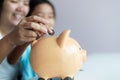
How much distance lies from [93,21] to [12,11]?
51 centimetres

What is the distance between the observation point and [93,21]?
127cm

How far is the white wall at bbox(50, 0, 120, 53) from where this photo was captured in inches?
49.8

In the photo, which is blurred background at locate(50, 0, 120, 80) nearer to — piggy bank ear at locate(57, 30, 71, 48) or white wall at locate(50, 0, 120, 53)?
white wall at locate(50, 0, 120, 53)

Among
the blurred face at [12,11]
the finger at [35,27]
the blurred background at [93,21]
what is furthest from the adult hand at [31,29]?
the blurred background at [93,21]

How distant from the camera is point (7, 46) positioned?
53 centimetres

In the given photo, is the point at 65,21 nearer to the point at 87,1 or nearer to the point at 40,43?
the point at 87,1

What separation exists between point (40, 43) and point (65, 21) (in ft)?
2.58

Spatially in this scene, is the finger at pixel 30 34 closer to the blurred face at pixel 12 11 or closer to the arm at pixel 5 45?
the arm at pixel 5 45

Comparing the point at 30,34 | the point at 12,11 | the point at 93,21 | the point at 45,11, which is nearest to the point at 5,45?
the point at 30,34

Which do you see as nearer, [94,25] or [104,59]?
[104,59]

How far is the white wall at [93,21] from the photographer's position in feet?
4.15

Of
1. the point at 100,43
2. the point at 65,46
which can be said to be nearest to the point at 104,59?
the point at 100,43

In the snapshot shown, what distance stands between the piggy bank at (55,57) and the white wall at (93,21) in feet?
2.56

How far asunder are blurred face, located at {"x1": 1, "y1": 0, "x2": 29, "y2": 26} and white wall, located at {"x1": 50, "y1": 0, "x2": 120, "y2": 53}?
367 mm
